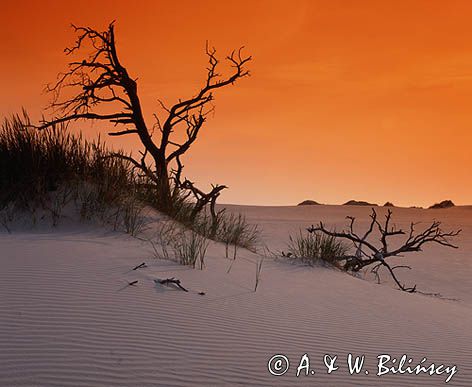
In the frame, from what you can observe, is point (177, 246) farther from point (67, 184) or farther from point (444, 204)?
point (444, 204)

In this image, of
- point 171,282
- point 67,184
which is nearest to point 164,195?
point 67,184

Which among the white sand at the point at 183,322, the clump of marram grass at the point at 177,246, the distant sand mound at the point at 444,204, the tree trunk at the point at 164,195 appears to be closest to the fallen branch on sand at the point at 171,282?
the white sand at the point at 183,322

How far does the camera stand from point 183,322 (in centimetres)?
370

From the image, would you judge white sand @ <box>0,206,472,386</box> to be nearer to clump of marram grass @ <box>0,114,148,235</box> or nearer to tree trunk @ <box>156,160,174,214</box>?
clump of marram grass @ <box>0,114,148,235</box>

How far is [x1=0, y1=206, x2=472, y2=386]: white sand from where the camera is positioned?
2.94 m

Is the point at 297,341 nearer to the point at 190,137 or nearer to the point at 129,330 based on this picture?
the point at 129,330

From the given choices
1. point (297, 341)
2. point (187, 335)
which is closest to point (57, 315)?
point (187, 335)

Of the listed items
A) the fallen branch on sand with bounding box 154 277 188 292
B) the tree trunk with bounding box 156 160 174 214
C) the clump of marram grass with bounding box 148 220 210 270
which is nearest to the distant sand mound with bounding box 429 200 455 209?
the tree trunk with bounding box 156 160 174 214

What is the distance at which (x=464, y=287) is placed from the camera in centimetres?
1100

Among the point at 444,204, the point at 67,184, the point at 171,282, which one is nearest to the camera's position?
the point at 171,282

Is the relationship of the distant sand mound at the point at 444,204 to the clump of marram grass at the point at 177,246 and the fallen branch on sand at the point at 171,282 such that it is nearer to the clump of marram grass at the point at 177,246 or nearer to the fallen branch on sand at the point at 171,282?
the clump of marram grass at the point at 177,246

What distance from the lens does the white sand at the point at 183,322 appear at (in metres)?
2.94

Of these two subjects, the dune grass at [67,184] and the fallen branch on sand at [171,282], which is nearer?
the fallen branch on sand at [171,282]

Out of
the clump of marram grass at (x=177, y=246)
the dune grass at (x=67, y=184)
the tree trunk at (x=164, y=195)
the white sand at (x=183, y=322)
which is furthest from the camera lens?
the tree trunk at (x=164, y=195)
